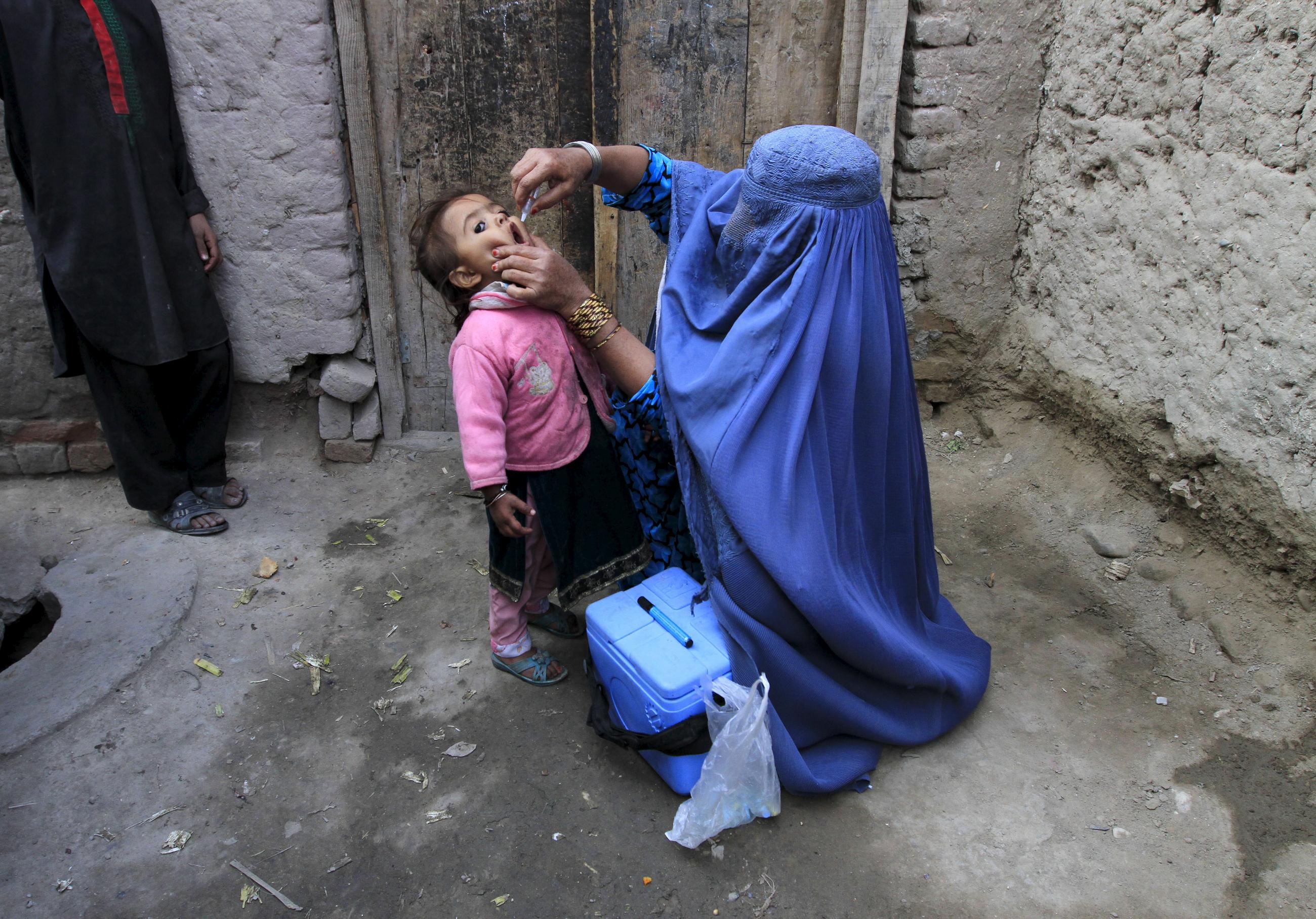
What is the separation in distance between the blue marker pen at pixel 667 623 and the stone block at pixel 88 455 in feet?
8.98

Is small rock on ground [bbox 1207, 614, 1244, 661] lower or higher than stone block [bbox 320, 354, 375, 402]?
lower

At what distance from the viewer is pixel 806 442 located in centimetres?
206

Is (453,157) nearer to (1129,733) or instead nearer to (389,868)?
(389,868)

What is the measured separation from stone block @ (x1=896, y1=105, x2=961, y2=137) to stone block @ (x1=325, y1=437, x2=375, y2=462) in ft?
8.70

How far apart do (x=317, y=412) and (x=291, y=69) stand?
1.41 metres

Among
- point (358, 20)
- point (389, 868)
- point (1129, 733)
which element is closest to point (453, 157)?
point (358, 20)

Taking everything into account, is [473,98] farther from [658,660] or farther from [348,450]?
[658,660]

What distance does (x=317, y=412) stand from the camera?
12.7 feet

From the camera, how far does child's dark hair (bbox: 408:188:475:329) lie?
7.53 feet

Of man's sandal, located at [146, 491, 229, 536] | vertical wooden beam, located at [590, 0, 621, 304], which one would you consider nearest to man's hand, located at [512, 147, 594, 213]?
vertical wooden beam, located at [590, 0, 621, 304]

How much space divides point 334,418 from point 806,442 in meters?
2.53

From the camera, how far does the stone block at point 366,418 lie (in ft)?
12.7

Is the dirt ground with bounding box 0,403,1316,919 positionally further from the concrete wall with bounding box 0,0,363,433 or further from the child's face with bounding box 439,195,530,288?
the child's face with bounding box 439,195,530,288

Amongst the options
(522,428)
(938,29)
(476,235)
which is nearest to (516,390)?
(522,428)
